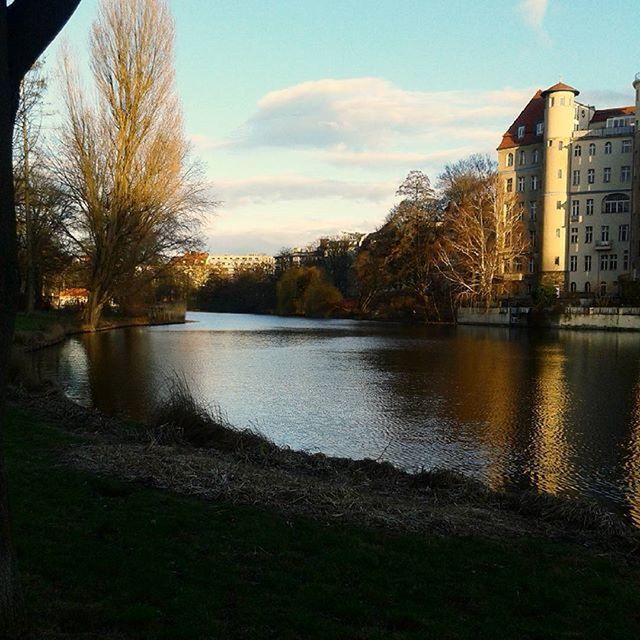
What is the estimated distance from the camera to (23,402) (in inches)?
539

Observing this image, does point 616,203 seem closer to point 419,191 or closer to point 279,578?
point 419,191

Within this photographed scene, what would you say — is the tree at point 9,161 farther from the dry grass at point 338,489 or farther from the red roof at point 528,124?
the red roof at point 528,124

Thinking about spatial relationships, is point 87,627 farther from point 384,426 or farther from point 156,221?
point 156,221

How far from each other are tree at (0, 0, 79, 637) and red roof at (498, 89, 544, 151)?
7620cm

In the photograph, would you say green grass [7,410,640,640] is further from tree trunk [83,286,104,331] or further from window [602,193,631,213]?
window [602,193,631,213]

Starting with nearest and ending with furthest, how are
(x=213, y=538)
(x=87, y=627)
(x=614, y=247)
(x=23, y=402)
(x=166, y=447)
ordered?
(x=87, y=627)
(x=213, y=538)
(x=166, y=447)
(x=23, y=402)
(x=614, y=247)

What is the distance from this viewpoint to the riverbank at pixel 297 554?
4172 millimetres

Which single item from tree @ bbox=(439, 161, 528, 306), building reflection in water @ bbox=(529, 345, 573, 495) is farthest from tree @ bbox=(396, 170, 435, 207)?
building reflection in water @ bbox=(529, 345, 573, 495)

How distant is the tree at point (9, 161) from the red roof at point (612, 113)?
75571mm

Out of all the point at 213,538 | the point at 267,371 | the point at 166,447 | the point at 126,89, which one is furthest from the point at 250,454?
the point at 126,89

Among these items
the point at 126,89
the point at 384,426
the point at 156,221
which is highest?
the point at 126,89

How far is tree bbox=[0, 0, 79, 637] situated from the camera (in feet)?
10.8

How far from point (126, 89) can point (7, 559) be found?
41040 millimetres

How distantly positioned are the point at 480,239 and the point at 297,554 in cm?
5904
